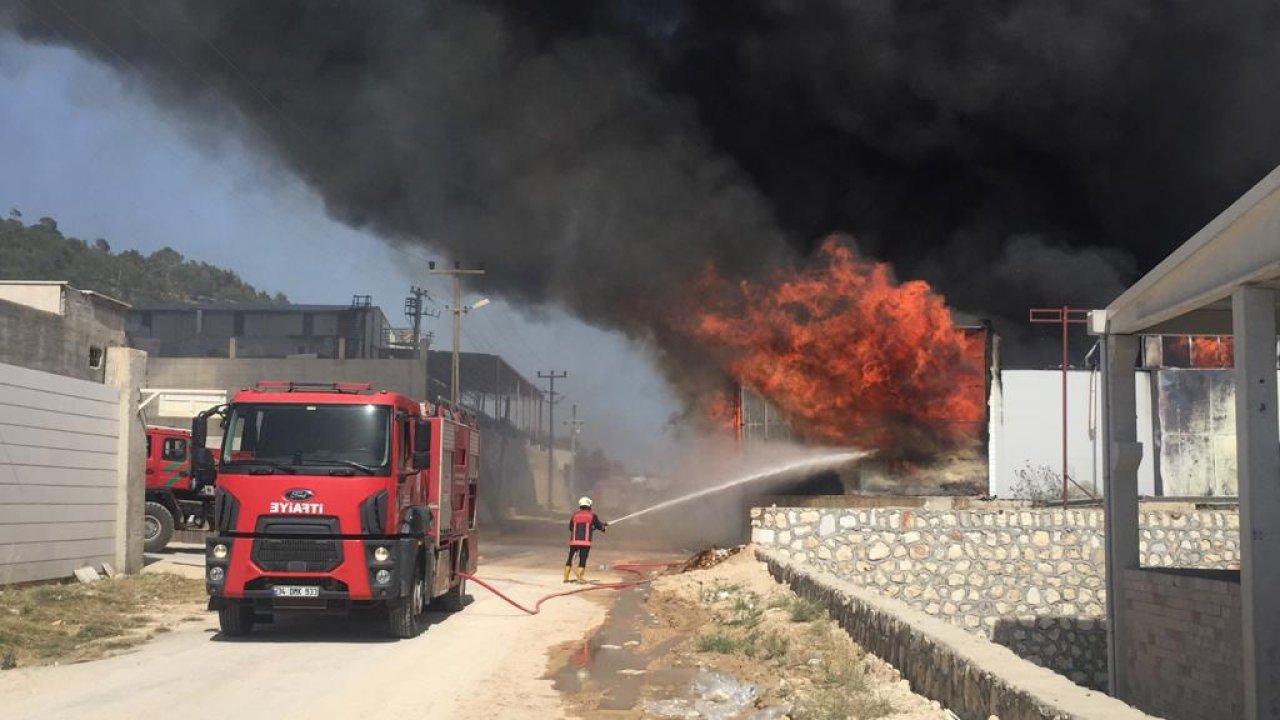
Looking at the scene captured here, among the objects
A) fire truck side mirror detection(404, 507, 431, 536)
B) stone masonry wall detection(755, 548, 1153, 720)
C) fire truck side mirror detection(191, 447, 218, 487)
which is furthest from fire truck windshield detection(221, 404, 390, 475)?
stone masonry wall detection(755, 548, 1153, 720)

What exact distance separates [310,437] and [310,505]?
864mm

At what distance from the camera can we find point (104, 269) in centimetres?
12525

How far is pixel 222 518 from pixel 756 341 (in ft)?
67.6

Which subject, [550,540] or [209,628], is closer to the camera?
[209,628]

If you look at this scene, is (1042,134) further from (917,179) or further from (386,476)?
(386,476)

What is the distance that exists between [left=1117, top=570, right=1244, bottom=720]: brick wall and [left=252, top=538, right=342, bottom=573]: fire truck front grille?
9543 millimetres

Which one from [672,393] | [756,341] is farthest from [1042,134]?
[672,393]

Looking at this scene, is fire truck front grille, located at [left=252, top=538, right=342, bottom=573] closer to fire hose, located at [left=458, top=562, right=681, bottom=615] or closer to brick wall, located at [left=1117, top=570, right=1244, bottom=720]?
fire hose, located at [left=458, top=562, right=681, bottom=615]

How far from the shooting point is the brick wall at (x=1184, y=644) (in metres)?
11.6

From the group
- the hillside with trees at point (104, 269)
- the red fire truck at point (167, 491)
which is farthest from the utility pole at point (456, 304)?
the hillside with trees at point (104, 269)

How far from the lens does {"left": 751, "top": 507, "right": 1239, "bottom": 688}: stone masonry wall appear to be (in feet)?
73.5

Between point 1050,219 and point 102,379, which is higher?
point 1050,219

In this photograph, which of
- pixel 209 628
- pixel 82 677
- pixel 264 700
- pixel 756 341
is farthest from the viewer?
pixel 756 341

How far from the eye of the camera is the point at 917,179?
33781 mm
